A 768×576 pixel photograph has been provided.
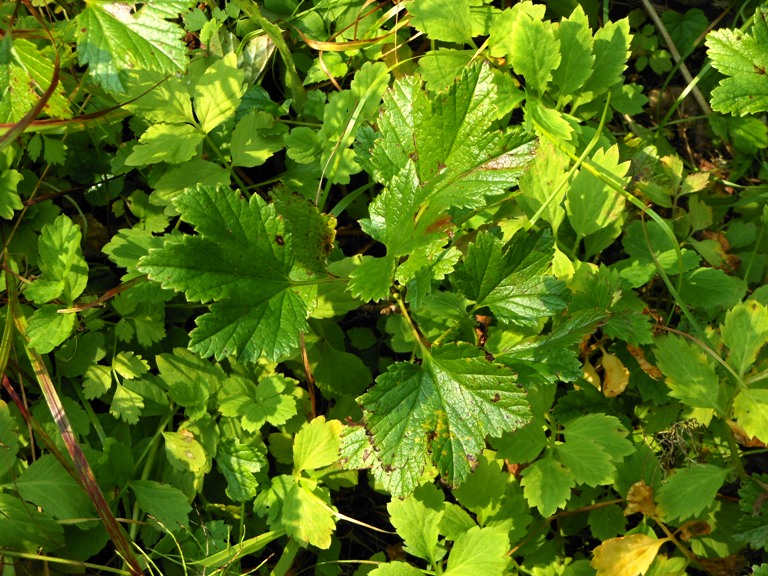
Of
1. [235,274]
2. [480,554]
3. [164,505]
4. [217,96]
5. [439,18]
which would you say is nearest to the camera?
[235,274]

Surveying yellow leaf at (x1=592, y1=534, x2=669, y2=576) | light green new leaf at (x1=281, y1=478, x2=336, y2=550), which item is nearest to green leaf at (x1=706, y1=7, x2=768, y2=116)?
yellow leaf at (x1=592, y1=534, x2=669, y2=576)

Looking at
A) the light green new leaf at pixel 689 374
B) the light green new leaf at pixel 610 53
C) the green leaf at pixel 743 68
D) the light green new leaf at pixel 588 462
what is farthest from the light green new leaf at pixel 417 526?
the green leaf at pixel 743 68

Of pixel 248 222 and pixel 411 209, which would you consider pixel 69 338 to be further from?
pixel 411 209

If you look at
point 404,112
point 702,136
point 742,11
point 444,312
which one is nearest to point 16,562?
point 444,312

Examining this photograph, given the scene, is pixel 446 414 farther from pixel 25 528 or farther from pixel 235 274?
pixel 25 528

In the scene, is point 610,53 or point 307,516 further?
point 610,53

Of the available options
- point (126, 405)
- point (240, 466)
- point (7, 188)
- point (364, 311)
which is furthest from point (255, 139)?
point (240, 466)

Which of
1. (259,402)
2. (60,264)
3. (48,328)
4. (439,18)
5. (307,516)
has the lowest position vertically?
(307,516)
